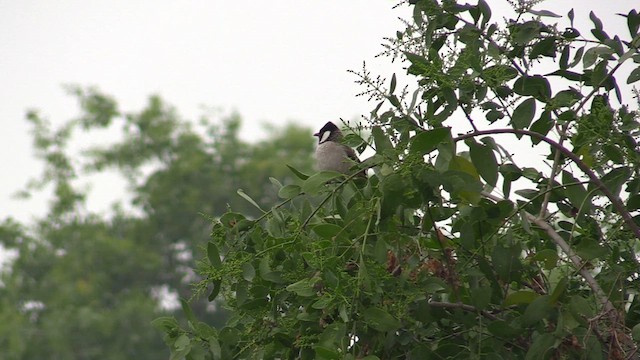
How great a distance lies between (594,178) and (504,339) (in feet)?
1.51

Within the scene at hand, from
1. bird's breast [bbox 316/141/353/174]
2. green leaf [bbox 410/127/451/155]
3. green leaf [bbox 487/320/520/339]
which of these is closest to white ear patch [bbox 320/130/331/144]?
bird's breast [bbox 316/141/353/174]

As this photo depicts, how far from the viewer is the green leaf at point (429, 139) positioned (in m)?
2.16

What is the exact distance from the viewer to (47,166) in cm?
3189

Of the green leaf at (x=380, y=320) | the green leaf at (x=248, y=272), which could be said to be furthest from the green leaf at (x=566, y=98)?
the green leaf at (x=248, y=272)

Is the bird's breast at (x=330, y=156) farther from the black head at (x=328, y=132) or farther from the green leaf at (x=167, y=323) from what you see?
the green leaf at (x=167, y=323)

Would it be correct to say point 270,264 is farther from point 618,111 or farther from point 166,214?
point 166,214

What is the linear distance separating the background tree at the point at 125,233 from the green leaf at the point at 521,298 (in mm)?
24209

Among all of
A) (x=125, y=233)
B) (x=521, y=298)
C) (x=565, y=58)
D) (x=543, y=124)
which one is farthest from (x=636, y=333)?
(x=125, y=233)


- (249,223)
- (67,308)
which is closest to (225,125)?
(67,308)

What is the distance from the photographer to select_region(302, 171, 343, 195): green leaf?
2578 millimetres

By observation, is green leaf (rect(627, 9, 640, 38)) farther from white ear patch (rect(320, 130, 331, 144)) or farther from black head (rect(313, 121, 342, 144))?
white ear patch (rect(320, 130, 331, 144))

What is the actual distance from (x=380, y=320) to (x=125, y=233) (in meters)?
30.9

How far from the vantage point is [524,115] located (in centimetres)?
254

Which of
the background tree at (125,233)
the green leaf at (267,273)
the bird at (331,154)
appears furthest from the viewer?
the background tree at (125,233)
